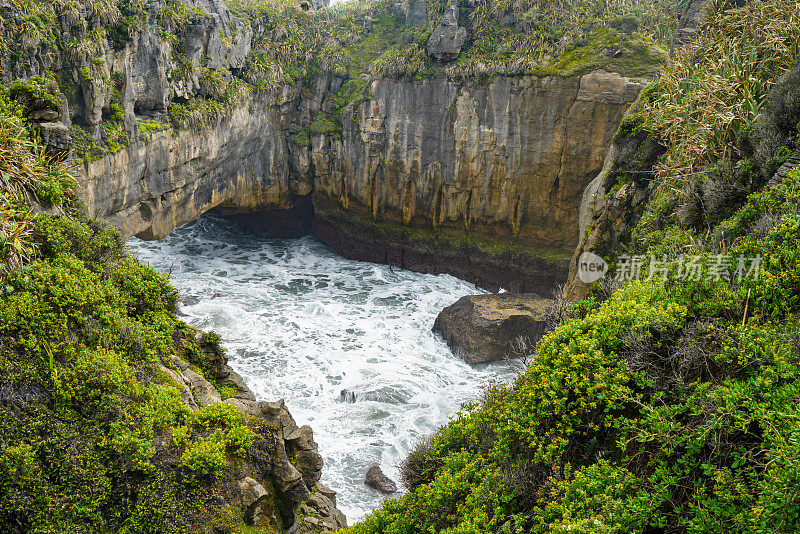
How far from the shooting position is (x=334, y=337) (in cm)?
2036

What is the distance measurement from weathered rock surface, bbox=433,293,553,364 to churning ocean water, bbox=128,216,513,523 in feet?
1.71

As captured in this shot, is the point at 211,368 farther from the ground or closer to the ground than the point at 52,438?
closer to the ground

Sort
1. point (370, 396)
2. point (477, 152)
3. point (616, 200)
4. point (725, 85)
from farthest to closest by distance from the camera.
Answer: point (477, 152), point (370, 396), point (616, 200), point (725, 85)

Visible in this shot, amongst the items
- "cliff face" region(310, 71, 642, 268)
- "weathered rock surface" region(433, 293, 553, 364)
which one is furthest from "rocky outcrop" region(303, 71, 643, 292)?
"weathered rock surface" region(433, 293, 553, 364)

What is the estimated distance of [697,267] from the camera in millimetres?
6270

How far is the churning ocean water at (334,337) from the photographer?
14.9 m

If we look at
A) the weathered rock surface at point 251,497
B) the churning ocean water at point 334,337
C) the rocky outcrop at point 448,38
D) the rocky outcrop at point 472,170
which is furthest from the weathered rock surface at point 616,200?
the rocky outcrop at point 448,38

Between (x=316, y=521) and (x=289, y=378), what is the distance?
Answer: 8.50m

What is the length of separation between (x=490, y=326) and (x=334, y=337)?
244 inches

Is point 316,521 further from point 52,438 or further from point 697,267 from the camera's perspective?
point 697,267

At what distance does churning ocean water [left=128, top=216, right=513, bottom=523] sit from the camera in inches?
586

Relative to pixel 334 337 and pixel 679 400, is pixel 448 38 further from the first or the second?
pixel 679 400

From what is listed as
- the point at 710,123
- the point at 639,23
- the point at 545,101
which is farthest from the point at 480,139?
the point at 710,123

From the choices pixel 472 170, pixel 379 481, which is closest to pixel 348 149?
pixel 472 170
